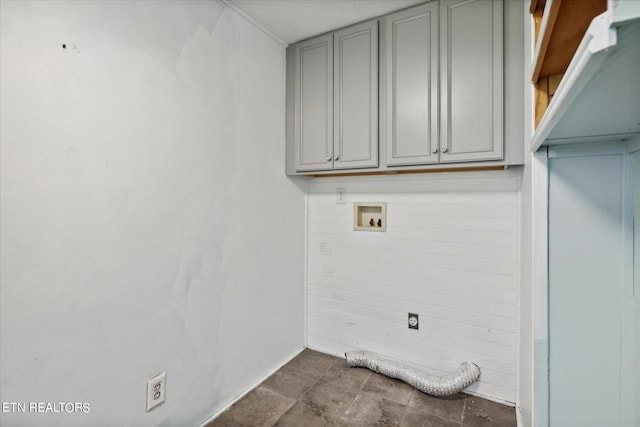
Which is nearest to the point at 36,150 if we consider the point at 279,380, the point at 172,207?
the point at 172,207

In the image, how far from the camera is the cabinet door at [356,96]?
1990 mm

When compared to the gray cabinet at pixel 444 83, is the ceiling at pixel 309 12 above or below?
above

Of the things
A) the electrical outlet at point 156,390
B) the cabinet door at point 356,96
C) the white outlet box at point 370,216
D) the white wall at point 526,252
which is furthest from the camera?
the white outlet box at point 370,216

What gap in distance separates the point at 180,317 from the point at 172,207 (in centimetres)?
58

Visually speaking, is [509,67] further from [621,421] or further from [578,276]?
[621,421]

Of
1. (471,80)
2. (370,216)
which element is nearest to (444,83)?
(471,80)

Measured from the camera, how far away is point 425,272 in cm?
213

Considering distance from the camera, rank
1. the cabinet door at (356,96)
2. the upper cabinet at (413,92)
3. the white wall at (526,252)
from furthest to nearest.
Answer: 1. the cabinet door at (356,96)
2. the upper cabinet at (413,92)
3. the white wall at (526,252)

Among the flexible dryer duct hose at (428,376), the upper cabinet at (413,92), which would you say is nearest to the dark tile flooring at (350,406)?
the flexible dryer duct hose at (428,376)

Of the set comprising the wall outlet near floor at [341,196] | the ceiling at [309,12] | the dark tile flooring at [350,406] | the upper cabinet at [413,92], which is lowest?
the dark tile flooring at [350,406]

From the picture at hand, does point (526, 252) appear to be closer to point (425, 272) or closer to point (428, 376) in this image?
point (425, 272)

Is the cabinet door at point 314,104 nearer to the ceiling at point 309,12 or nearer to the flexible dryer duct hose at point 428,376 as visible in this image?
the ceiling at point 309,12

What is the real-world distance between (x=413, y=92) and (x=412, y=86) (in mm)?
39

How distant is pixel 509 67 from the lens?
162 centimetres
